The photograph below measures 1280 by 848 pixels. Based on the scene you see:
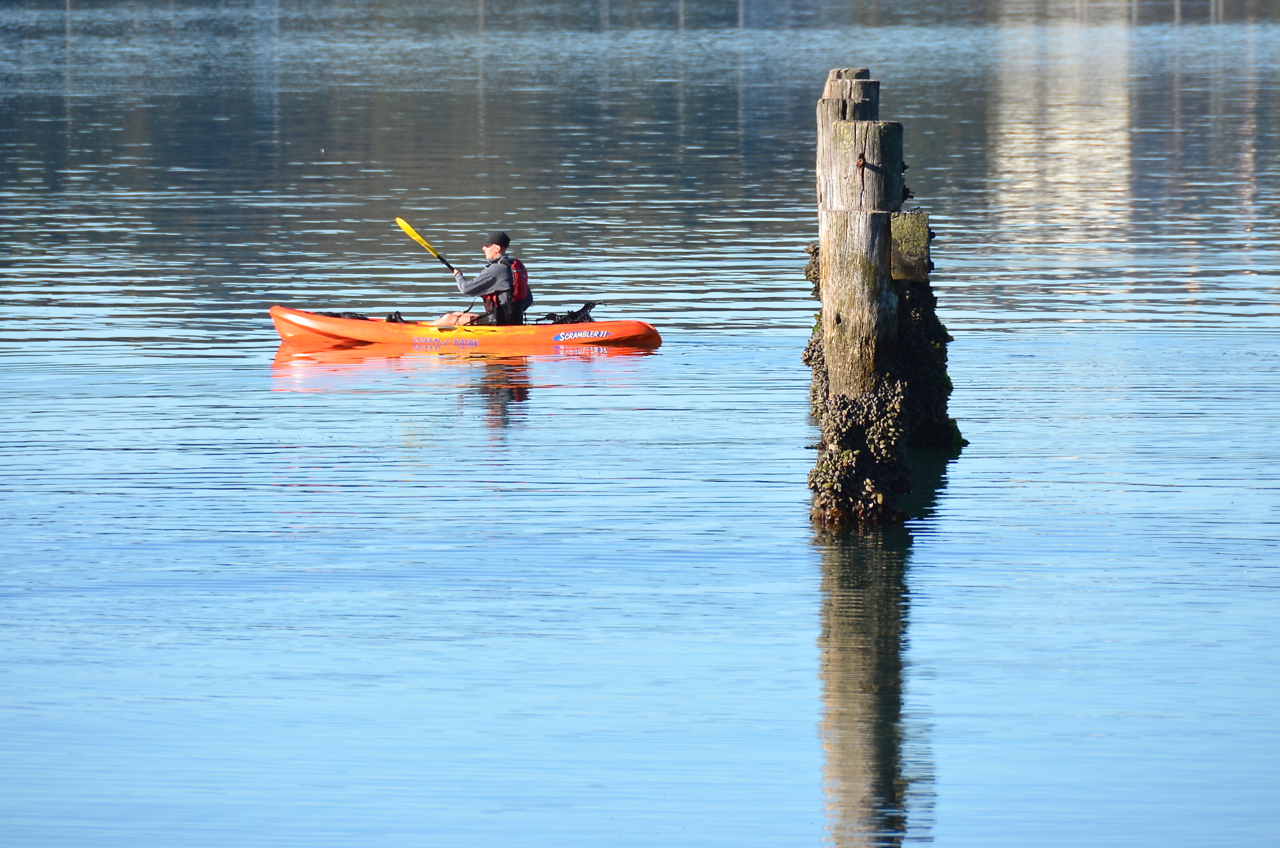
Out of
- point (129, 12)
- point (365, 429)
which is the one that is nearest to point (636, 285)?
point (365, 429)

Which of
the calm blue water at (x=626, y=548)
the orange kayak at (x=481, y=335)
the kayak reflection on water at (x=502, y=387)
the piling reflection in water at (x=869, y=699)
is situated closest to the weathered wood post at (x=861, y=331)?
the piling reflection in water at (x=869, y=699)

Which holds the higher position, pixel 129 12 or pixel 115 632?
pixel 129 12

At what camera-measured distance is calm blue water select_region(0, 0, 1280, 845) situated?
8.68 m

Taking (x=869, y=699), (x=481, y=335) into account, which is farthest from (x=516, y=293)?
(x=869, y=699)

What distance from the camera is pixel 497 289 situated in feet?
65.8

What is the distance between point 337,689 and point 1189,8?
104255 millimetres

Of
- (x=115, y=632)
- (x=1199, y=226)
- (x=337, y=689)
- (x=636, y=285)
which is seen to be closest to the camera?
(x=337, y=689)

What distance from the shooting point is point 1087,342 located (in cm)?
1978

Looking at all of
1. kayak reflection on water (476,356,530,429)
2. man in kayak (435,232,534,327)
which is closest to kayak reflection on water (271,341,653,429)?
kayak reflection on water (476,356,530,429)

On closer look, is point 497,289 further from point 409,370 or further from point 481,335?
point 409,370

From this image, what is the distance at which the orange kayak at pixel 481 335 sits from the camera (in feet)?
65.1

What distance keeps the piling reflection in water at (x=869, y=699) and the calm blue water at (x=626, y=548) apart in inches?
1.1

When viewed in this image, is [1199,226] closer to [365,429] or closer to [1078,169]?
[1078,169]

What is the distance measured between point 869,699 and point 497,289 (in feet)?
36.1
